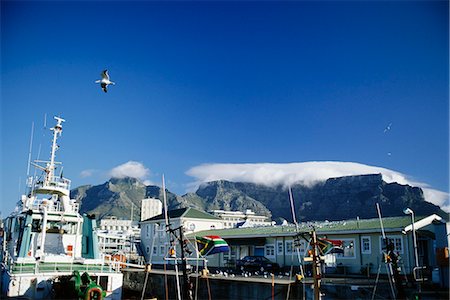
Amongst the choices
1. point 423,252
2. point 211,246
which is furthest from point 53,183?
point 423,252

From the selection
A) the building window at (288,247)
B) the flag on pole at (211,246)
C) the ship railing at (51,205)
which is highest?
the ship railing at (51,205)

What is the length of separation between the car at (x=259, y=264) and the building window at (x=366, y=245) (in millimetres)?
7342

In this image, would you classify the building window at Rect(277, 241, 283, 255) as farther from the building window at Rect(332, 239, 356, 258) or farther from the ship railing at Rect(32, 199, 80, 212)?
the ship railing at Rect(32, 199, 80, 212)

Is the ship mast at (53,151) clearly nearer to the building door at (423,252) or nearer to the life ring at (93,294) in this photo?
the life ring at (93,294)

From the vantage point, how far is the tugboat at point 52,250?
17484 mm

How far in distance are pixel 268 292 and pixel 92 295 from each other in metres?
9.35

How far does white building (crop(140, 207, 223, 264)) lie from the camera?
48.7 meters

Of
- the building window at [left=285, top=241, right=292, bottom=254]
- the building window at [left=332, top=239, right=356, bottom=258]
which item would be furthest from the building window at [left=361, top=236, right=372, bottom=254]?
the building window at [left=285, top=241, right=292, bottom=254]

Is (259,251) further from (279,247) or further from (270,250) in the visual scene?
(279,247)

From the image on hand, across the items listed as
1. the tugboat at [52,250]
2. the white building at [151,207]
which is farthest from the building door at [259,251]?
the white building at [151,207]

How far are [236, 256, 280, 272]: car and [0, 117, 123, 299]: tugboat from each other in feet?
44.3

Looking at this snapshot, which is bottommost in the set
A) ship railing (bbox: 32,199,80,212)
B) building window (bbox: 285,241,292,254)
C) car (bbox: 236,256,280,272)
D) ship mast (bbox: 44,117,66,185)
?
car (bbox: 236,256,280,272)

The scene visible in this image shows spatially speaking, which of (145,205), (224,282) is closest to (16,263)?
(224,282)

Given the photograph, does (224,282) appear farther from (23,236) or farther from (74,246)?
(23,236)
